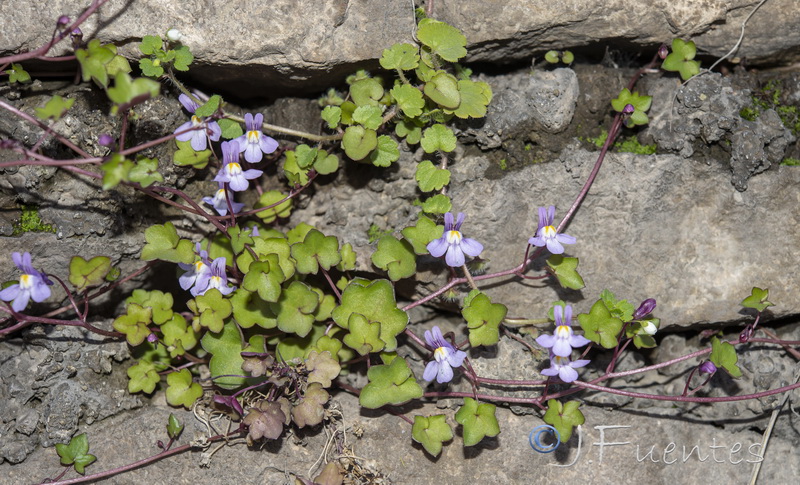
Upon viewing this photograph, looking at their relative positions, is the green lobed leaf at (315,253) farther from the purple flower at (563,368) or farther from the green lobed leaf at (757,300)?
the green lobed leaf at (757,300)

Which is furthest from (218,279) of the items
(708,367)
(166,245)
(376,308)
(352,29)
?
(708,367)

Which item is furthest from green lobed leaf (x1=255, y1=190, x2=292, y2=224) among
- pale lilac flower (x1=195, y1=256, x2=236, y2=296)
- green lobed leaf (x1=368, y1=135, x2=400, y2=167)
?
green lobed leaf (x1=368, y1=135, x2=400, y2=167)

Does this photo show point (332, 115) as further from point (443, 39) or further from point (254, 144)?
point (443, 39)

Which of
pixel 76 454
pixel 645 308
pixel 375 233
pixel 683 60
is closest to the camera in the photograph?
pixel 76 454

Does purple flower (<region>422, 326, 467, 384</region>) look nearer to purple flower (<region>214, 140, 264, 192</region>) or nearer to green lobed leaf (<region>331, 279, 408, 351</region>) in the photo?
green lobed leaf (<region>331, 279, 408, 351</region>)

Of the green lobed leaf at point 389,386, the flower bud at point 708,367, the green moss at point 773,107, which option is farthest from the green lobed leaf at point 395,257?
the green moss at point 773,107

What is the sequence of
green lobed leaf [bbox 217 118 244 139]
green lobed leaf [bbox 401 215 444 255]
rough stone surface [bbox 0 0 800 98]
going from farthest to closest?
green lobed leaf [bbox 217 118 244 139]
green lobed leaf [bbox 401 215 444 255]
rough stone surface [bbox 0 0 800 98]
